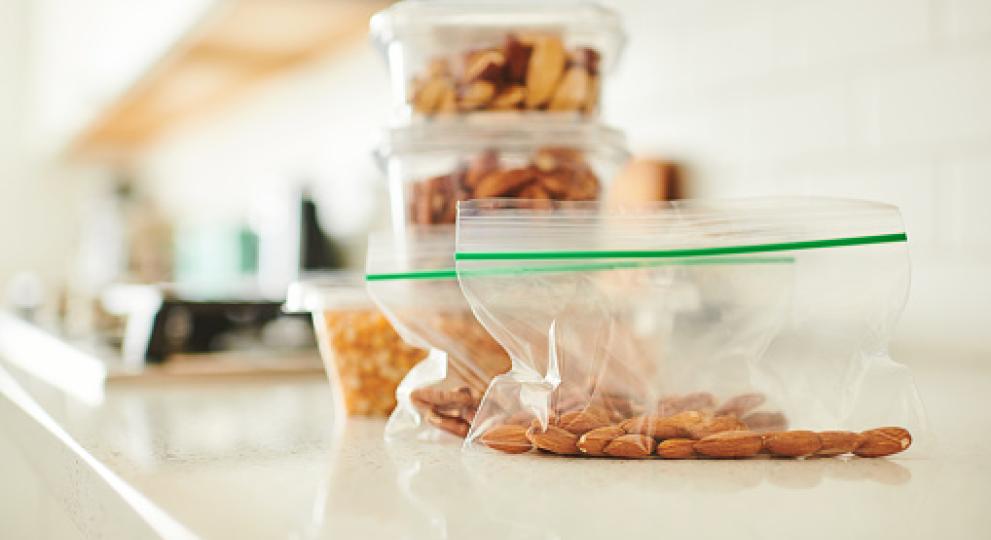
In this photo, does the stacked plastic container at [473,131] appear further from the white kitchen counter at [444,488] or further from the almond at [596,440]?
the almond at [596,440]

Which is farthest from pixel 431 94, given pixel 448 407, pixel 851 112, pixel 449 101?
Result: pixel 851 112

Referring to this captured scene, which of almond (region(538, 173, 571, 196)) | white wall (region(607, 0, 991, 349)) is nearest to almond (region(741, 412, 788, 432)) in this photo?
almond (region(538, 173, 571, 196))

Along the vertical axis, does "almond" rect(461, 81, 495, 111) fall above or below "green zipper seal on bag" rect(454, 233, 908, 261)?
above

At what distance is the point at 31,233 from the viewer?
451 cm

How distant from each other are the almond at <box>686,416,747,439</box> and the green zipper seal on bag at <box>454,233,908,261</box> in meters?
0.08

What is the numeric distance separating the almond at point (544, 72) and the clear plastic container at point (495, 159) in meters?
0.02

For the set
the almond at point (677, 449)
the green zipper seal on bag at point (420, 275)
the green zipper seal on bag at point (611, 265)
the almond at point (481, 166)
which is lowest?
the almond at point (677, 449)

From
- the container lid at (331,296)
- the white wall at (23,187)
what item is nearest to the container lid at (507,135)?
the container lid at (331,296)

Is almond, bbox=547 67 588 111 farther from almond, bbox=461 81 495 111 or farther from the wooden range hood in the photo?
the wooden range hood

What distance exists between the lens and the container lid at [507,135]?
616 millimetres

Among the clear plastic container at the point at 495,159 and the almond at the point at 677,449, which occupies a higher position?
the clear plastic container at the point at 495,159

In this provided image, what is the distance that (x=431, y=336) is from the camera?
533 millimetres

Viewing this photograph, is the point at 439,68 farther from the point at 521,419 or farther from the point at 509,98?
the point at 521,419

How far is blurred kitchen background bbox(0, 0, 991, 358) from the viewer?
2.91 feet
